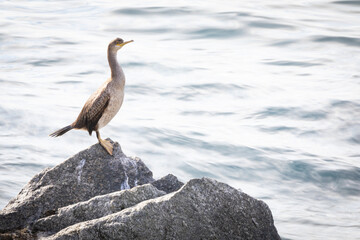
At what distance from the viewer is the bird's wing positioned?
25.8 feet

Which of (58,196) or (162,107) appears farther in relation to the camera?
(162,107)

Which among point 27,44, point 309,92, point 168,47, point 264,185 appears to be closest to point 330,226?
point 264,185

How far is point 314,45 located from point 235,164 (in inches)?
451

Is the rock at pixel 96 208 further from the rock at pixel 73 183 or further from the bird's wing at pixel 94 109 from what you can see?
the bird's wing at pixel 94 109

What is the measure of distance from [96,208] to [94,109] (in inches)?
83.5

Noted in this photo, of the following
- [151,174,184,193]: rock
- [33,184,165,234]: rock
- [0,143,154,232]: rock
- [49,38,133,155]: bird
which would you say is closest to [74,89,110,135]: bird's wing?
[49,38,133,155]: bird

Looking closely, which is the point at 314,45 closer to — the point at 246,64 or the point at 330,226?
the point at 246,64

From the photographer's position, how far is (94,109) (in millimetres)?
7887

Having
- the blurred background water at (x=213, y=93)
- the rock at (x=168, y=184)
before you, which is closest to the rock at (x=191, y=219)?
the rock at (x=168, y=184)

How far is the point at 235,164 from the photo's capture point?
15.2 meters

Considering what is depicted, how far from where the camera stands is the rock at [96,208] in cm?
606

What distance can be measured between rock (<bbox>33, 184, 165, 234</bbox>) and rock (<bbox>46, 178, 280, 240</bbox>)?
351 millimetres

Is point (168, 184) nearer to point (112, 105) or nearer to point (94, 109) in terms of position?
point (112, 105)

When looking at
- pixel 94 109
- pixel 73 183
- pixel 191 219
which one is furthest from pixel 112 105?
pixel 191 219
